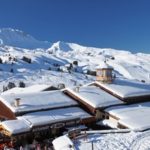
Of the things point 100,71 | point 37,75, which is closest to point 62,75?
point 37,75

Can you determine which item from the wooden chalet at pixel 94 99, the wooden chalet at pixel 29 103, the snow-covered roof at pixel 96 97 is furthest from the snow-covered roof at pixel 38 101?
the snow-covered roof at pixel 96 97

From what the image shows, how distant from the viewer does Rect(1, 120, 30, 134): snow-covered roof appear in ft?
110

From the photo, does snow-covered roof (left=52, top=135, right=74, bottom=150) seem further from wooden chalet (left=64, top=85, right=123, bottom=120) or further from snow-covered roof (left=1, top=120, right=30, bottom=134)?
wooden chalet (left=64, top=85, right=123, bottom=120)

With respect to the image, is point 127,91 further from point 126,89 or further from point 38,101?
point 38,101

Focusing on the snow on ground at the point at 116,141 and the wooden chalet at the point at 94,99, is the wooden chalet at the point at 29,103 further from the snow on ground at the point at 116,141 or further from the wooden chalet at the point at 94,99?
the snow on ground at the point at 116,141

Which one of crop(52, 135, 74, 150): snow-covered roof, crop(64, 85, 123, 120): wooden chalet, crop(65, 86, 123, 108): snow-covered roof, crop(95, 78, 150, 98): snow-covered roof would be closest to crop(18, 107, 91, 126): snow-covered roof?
crop(64, 85, 123, 120): wooden chalet

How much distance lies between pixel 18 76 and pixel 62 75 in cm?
1628

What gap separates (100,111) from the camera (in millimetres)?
41469

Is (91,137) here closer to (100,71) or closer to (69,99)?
(69,99)

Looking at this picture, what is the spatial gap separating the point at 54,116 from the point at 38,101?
13.0 feet

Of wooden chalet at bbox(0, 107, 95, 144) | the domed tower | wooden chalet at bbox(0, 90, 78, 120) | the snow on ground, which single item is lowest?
the snow on ground

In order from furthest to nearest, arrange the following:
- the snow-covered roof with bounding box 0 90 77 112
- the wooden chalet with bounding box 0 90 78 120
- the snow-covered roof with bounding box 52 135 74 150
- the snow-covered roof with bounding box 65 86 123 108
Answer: the snow-covered roof with bounding box 65 86 123 108
the snow-covered roof with bounding box 0 90 77 112
the wooden chalet with bounding box 0 90 78 120
the snow-covered roof with bounding box 52 135 74 150

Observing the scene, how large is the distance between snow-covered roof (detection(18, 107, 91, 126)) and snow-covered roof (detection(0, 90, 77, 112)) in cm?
82

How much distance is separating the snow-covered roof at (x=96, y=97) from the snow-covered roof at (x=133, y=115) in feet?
3.45
